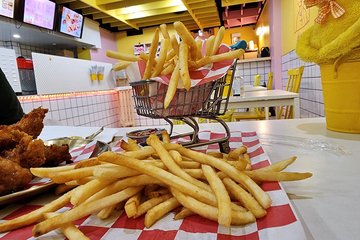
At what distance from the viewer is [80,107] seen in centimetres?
494

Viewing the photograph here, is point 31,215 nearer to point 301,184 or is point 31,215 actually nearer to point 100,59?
point 301,184

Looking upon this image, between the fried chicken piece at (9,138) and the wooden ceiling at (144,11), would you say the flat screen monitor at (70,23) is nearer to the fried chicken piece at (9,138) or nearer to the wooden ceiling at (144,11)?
the wooden ceiling at (144,11)

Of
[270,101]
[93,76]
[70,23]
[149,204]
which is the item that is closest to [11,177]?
[149,204]

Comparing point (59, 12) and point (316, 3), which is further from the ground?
point (59, 12)

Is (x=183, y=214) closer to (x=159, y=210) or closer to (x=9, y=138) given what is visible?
(x=159, y=210)

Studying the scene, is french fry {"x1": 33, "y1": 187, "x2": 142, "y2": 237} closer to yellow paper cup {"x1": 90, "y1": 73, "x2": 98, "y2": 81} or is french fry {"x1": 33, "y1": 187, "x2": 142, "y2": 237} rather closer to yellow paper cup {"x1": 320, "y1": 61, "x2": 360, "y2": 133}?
yellow paper cup {"x1": 320, "y1": 61, "x2": 360, "y2": 133}

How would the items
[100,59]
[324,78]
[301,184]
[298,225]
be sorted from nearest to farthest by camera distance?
1. [298,225]
2. [301,184]
3. [324,78]
4. [100,59]

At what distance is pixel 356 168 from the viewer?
65cm

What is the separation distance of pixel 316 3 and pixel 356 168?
61 centimetres

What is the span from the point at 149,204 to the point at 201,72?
442mm

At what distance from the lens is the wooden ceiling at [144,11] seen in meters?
5.89

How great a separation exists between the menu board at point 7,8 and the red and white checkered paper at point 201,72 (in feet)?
12.7

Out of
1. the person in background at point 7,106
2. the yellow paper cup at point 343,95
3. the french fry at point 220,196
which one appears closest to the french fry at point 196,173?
the french fry at point 220,196

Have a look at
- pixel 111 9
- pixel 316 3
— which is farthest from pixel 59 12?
pixel 316 3
